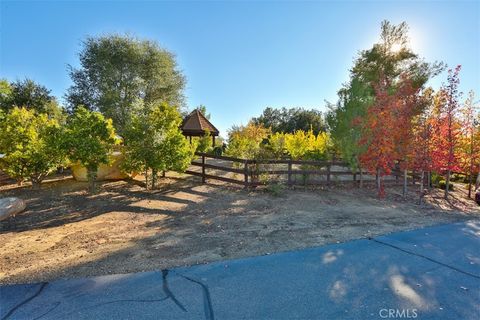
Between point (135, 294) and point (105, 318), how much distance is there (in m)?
0.46

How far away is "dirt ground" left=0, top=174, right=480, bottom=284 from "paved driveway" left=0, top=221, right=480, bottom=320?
423 millimetres

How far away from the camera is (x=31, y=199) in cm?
777

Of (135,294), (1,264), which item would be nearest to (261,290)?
(135,294)

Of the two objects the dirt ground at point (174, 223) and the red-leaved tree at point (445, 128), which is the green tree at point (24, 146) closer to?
the dirt ground at point (174, 223)

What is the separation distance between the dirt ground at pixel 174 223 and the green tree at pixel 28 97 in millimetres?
13064

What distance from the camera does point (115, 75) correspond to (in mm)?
18953

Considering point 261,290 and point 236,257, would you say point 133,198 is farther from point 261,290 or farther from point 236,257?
point 261,290

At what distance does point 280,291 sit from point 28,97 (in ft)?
80.3

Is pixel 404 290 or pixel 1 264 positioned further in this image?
pixel 1 264

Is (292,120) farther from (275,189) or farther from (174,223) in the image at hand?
(174,223)

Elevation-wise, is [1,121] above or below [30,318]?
above

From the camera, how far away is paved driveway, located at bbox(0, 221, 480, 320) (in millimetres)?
2800

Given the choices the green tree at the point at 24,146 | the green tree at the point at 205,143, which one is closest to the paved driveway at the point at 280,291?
the green tree at the point at 24,146

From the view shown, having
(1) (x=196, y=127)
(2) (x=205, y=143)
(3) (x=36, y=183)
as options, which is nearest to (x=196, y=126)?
(1) (x=196, y=127)
